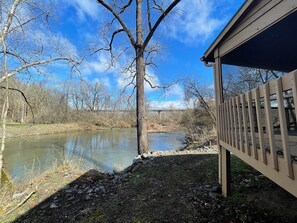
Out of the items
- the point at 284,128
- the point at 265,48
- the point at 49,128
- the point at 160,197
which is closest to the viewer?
the point at 284,128

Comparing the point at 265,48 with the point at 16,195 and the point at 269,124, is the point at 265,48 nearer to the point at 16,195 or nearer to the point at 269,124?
the point at 269,124

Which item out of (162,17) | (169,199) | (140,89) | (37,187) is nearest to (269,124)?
(169,199)

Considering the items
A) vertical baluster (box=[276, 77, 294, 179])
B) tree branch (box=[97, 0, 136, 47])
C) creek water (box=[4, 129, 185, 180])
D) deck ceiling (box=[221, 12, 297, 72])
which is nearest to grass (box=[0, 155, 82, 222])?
creek water (box=[4, 129, 185, 180])

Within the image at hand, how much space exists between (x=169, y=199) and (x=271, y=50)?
3269mm

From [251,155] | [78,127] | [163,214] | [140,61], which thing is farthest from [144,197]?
[78,127]

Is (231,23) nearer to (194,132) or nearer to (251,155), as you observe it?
(251,155)

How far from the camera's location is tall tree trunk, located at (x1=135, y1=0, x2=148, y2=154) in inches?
287

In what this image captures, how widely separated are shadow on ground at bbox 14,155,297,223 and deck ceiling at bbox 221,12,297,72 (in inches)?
90.8

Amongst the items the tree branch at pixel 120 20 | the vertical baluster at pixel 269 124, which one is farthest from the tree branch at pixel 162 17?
the vertical baluster at pixel 269 124

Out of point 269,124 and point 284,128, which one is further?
point 269,124

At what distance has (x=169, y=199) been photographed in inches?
138

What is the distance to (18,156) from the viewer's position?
1093 cm

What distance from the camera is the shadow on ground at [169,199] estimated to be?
9.86ft

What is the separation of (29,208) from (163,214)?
9.23ft
